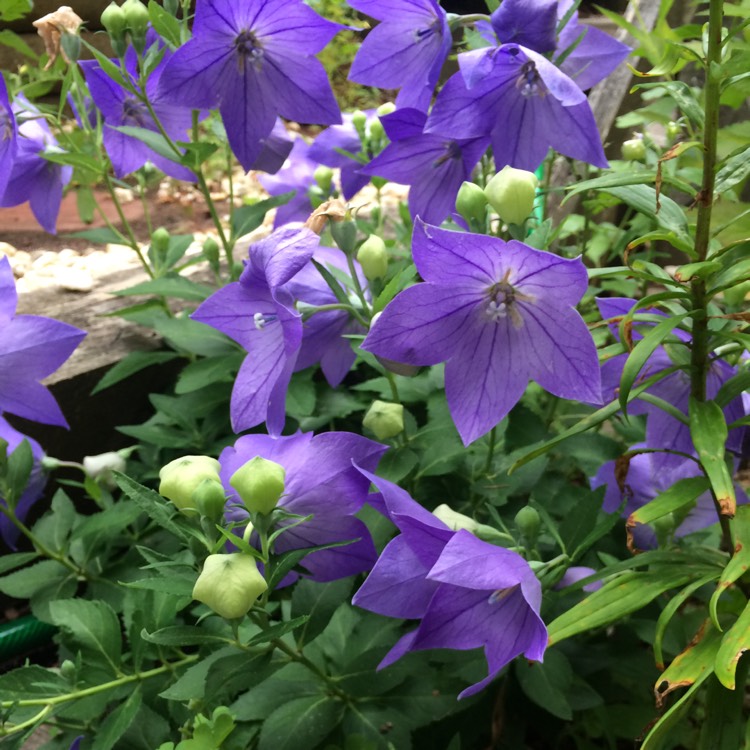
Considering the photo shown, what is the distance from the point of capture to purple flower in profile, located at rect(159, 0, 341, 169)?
107cm

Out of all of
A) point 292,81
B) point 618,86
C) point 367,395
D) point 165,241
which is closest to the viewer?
point 292,81

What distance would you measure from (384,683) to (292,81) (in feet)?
2.82

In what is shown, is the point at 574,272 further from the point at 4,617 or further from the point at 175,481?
the point at 4,617

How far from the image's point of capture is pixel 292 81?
1174 mm

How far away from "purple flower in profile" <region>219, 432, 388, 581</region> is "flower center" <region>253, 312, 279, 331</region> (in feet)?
0.56

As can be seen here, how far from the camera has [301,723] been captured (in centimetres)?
100

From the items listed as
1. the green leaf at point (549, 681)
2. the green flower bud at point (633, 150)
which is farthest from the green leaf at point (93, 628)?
the green flower bud at point (633, 150)

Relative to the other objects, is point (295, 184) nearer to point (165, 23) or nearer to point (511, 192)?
point (165, 23)

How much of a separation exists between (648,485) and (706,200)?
1.77 ft

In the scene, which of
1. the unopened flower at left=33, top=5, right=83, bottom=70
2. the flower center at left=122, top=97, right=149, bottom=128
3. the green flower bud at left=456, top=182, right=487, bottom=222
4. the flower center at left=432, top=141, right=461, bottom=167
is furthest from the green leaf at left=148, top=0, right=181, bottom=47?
the green flower bud at left=456, top=182, right=487, bottom=222

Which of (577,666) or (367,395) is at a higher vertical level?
(367,395)

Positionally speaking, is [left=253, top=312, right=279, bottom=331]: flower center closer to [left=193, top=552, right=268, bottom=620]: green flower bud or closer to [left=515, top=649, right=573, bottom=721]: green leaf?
[left=193, top=552, right=268, bottom=620]: green flower bud

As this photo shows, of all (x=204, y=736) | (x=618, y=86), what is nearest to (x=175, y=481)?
(x=204, y=736)

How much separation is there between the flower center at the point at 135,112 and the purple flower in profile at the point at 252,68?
347 millimetres
